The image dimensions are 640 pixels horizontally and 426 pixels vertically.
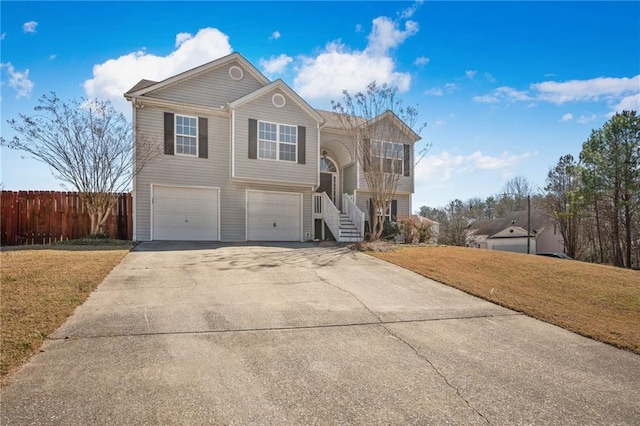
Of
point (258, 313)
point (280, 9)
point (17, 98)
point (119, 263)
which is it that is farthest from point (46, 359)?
point (17, 98)

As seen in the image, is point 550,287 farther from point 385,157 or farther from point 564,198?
point 564,198

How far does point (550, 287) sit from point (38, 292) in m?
9.73

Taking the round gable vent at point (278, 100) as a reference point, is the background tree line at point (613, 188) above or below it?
below

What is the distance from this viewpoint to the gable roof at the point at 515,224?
1377 inches

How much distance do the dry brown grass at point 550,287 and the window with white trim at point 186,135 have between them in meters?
8.83

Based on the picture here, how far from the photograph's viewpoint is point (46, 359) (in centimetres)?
335

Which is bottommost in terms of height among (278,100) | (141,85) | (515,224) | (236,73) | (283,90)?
(515,224)

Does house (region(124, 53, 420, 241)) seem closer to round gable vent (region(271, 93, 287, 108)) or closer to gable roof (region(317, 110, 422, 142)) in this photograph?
round gable vent (region(271, 93, 287, 108))

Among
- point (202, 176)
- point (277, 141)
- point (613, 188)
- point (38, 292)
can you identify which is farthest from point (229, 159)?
point (613, 188)

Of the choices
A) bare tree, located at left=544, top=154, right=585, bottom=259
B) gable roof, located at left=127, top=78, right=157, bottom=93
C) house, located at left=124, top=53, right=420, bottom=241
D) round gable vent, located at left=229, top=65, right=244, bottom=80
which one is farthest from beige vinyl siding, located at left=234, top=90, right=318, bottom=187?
bare tree, located at left=544, top=154, right=585, bottom=259

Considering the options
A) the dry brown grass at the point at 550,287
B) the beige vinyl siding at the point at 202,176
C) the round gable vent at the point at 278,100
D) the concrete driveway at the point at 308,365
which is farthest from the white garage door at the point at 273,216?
the concrete driveway at the point at 308,365

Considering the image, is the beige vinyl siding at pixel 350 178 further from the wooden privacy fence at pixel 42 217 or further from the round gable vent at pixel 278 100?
the wooden privacy fence at pixel 42 217

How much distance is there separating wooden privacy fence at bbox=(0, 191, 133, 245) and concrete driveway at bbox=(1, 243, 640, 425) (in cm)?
862

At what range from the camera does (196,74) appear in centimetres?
1452
